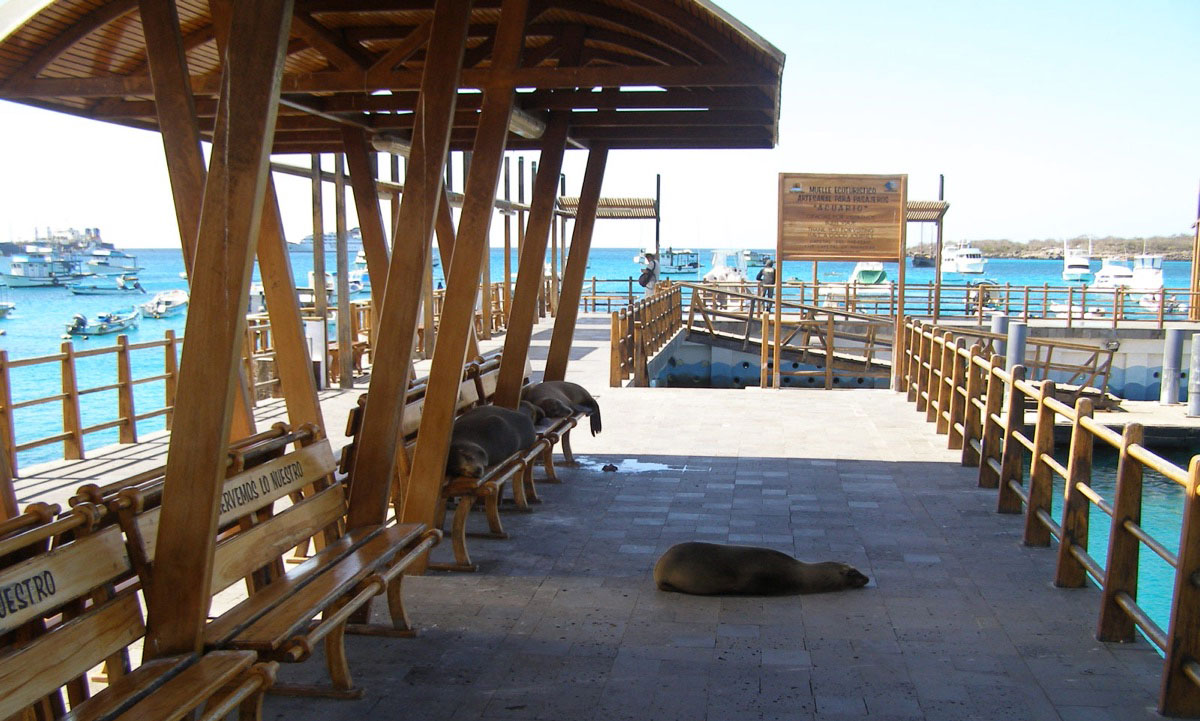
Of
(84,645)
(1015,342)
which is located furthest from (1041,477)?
(1015,342)

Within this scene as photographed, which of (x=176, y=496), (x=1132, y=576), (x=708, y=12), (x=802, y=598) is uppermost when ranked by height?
(x=708, y=12)

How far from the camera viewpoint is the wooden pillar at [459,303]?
228 inches

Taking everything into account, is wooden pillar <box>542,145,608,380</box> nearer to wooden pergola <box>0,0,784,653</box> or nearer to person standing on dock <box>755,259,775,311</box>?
wooden pergola <box>0,0,784,653</box>

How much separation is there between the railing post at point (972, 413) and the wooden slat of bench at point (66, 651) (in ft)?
23.4

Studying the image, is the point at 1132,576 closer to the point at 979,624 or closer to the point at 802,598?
the point at 979,624

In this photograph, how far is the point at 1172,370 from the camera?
1609 centimetres

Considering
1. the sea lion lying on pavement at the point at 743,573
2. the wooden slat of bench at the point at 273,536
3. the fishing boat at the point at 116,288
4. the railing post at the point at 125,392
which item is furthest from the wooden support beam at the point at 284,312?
the fishing boat at the point at 116,288

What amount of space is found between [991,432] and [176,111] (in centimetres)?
637

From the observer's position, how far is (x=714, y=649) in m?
4.63

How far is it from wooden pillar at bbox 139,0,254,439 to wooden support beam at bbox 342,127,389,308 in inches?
109

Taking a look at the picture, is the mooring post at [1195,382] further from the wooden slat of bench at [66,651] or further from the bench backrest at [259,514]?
the wooden slat of bench at [66,651]

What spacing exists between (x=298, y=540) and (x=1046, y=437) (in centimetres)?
451

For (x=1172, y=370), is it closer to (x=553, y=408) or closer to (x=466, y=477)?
(x=553, y=408)

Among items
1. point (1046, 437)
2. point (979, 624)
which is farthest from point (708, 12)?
point (979, 624)
